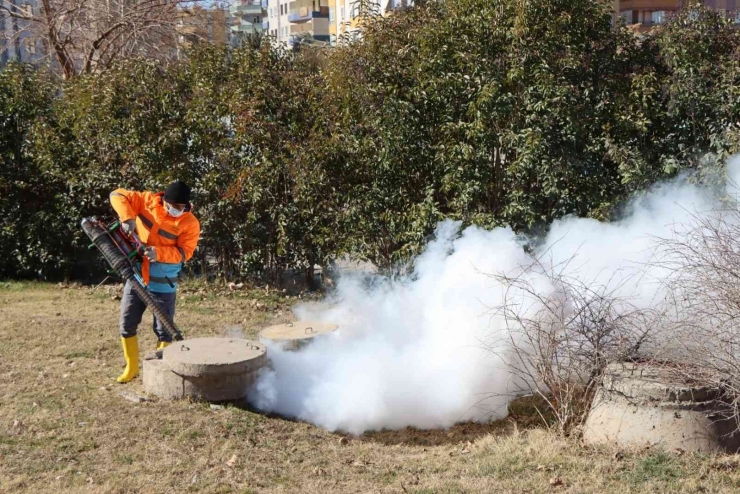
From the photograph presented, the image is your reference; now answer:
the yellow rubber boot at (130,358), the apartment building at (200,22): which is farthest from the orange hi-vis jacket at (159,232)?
the apartment building at (200,22)

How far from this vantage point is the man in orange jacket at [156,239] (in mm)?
7559

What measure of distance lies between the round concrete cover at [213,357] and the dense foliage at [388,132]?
356 centimetres

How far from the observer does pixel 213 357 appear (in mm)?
7184

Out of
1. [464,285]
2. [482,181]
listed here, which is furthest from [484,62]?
[464,285]

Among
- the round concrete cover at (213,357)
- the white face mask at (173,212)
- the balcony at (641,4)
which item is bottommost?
the round concrete cover at (213,357)

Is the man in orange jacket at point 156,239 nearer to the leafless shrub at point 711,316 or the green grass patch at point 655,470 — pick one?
the leafless shrub at point 711,316

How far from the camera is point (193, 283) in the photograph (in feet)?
40.4

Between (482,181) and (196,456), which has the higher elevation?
(482,181)

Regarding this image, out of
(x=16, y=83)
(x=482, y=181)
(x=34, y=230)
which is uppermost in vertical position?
(x=16, y=83)

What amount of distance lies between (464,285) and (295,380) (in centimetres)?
189

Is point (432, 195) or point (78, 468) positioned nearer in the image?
point (78, 468)

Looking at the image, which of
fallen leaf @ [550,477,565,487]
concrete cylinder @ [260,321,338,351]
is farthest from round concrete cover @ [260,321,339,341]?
fallen leaf @ [550,477,565,487]

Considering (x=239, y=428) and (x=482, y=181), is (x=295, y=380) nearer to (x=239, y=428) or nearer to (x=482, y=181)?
(x=239, y=428)

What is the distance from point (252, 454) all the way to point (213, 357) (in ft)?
4.46
